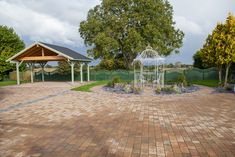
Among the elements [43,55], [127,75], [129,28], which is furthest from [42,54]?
[129,28]

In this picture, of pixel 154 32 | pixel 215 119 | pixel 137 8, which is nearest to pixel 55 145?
pixel 215 119

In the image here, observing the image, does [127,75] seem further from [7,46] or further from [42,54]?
[7,46]

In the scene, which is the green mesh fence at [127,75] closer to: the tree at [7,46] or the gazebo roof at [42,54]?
the tree at [7,46]

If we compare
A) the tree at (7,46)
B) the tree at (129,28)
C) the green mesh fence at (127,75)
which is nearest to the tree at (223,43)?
the green mesh fence at (127,75)

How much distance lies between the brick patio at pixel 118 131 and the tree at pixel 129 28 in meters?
22.3

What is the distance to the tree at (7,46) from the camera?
31.2 meters

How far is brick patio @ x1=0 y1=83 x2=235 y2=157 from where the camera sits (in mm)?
4582

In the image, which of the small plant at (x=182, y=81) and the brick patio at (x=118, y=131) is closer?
the brick patio at (x=118, y=131)

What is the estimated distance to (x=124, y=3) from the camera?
31.9 metres

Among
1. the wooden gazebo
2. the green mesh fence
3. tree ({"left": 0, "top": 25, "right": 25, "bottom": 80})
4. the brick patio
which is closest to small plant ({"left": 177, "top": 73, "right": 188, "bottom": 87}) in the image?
the brick patio

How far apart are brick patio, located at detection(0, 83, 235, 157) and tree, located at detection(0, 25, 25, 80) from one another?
2497 cm

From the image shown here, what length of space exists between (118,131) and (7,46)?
3172cm

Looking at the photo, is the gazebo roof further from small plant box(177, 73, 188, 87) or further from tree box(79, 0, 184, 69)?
small plant box(177, 73, 188, 87)

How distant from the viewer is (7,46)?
3272 cm
